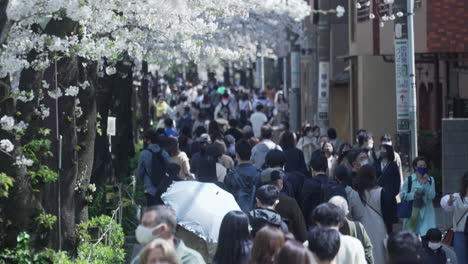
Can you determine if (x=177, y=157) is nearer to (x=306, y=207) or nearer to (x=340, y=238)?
(x=306, y=207)

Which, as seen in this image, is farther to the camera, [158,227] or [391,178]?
[391,178]

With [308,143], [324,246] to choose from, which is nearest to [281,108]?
[308,143]

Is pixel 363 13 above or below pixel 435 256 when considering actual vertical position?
above

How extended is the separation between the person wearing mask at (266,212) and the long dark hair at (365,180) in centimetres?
196

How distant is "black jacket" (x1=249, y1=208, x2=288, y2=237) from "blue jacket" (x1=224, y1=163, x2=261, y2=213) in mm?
2547

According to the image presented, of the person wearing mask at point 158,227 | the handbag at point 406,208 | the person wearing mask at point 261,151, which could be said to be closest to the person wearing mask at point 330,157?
the person wearing mask at point 261,151

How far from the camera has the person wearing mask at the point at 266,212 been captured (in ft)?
30.6

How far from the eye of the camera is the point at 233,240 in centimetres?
793

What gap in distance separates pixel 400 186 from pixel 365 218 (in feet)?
12.2

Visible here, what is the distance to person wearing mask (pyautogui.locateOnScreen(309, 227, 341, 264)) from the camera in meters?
7.46

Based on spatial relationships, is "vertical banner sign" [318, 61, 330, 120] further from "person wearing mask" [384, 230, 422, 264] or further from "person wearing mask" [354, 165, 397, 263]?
"person wearing mask" [384, 230, 422, 264]

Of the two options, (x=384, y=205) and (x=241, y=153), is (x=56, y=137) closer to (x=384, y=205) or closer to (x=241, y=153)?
(x=241, y=153)

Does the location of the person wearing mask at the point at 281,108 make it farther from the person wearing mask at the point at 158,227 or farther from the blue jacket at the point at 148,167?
the person wearing mask at the point at 158,227

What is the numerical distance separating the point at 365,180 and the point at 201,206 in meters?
2.10
